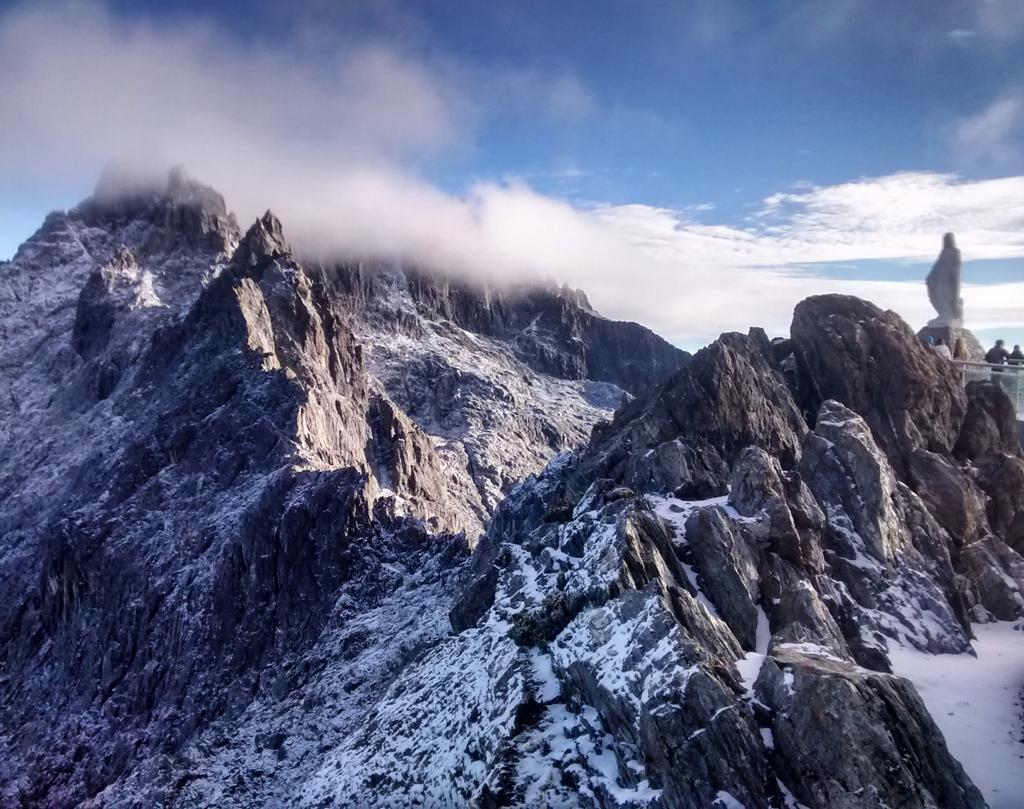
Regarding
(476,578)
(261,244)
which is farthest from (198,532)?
(261,244)

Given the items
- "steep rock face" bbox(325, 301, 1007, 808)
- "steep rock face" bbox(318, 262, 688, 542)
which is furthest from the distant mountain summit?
"steep rock face" bbox(318, 262, 688, 542)

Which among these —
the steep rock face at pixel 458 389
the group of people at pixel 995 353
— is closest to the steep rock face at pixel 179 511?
the steep rock face at pixel 458 389

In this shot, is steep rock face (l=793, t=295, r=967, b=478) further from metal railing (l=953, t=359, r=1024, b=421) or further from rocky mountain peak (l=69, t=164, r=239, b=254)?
rocky mountain peak (l=69, t=164, r=239, b=254)

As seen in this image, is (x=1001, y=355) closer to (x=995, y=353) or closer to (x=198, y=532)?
(x=995, y=353)

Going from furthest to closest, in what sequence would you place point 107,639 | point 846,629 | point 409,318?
point 409,318 → point 107,639 → point 846,629

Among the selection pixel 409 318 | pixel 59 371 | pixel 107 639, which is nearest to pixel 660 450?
pixel 107 639

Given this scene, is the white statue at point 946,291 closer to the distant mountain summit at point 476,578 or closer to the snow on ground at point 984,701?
the distant mountain summit at point 476,578

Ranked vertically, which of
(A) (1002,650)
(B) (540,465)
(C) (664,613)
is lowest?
(B) (540,465)

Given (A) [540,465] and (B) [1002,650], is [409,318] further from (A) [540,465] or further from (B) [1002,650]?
(B) [1002,650]
